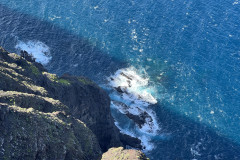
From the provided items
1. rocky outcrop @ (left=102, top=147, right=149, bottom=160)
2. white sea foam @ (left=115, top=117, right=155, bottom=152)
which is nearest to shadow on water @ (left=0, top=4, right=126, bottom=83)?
white sea foam @ (left=115, top=117, right=155, bottom=152)

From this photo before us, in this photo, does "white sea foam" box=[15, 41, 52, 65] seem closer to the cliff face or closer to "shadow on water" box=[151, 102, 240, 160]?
the cliff face

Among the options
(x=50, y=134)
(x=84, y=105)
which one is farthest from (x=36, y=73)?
(x=50, y=134)

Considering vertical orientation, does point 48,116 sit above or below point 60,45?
below

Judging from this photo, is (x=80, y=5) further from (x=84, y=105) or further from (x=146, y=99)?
(x=84, y=105)

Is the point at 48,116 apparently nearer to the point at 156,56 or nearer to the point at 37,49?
the point at 37,49

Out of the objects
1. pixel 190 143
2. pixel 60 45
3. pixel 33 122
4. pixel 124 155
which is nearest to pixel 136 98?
pixel 190 143

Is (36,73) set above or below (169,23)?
below

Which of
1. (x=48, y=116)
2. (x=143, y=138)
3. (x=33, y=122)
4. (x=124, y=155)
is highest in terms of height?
(x=143, y=138)

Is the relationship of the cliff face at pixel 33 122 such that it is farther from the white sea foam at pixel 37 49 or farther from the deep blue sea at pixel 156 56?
the white sea foam at pixel 37 49
